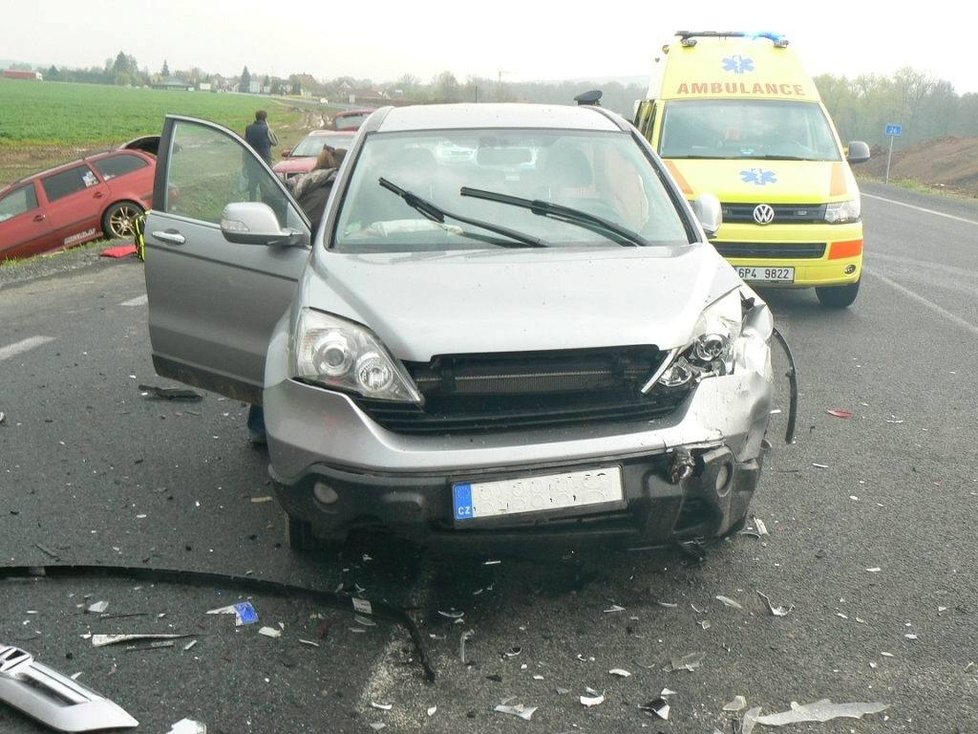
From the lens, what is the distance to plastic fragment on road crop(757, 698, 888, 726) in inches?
130

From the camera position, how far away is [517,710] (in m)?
3.36

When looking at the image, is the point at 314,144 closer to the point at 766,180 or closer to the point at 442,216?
the point at 766,180

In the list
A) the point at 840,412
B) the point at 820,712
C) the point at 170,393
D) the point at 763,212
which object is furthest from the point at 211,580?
the point at 763,212

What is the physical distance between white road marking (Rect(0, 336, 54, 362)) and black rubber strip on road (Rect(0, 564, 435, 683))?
14.4 feet

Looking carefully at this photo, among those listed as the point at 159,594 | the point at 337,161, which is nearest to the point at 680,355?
the point at 159,594

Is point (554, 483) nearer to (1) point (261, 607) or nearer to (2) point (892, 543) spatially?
(1) point (261, 607)

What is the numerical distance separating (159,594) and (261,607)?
0.40 metres

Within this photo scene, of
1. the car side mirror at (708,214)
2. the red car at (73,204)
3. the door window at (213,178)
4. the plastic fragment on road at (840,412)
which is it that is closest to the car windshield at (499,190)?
the car side mirror at (708,214)

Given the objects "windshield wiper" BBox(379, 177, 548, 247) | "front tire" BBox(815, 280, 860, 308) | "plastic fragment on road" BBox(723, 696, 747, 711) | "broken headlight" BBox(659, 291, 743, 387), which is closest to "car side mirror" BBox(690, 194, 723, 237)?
"windshield wiper" BBox(379, 177, 548, 247)

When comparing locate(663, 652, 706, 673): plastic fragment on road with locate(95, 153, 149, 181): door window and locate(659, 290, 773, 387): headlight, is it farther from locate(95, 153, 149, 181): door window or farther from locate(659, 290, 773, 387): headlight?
locate(95, 153, 149, 181): door window

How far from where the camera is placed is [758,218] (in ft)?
33.4

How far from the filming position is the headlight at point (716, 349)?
3.93 metres

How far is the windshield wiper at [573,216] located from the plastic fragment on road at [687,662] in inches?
70.4

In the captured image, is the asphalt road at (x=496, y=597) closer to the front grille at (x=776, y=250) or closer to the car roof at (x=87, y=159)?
the front grille at (x=776, y=250)
